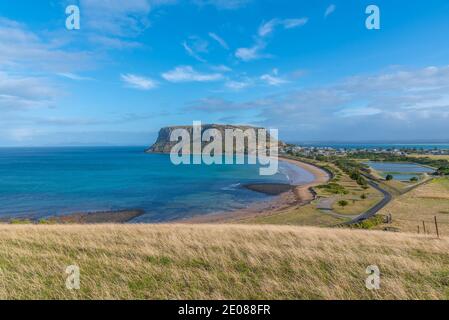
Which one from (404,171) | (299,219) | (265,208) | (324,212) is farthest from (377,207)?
(404,171)

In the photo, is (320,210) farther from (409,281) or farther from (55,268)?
(55,268)

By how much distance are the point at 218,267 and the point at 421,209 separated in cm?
5127

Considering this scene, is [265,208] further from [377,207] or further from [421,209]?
[421,209]

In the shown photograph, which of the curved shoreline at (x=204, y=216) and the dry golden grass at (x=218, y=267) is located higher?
the dry golden grass at (x=218, y=267)

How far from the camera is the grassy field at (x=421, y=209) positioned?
36.0 meters

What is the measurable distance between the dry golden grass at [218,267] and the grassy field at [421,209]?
91.0ft

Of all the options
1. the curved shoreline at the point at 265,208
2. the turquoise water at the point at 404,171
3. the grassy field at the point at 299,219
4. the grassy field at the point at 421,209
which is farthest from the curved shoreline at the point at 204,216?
the turquoise water at the point at 404,171

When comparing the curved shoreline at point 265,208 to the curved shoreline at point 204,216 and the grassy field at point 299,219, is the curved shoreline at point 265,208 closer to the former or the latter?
the curved shoreline at point 204,216

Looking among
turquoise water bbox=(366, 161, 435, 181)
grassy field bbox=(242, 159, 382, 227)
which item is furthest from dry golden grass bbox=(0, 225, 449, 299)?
turquoise water bbox=(366, 161, 435, 181)

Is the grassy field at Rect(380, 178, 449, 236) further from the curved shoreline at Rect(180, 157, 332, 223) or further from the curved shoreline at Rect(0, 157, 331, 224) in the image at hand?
the curved shoreline at Rect(0, 157, 331, 224)

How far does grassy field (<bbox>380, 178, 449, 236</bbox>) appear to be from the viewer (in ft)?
118

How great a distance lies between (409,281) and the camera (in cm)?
758
